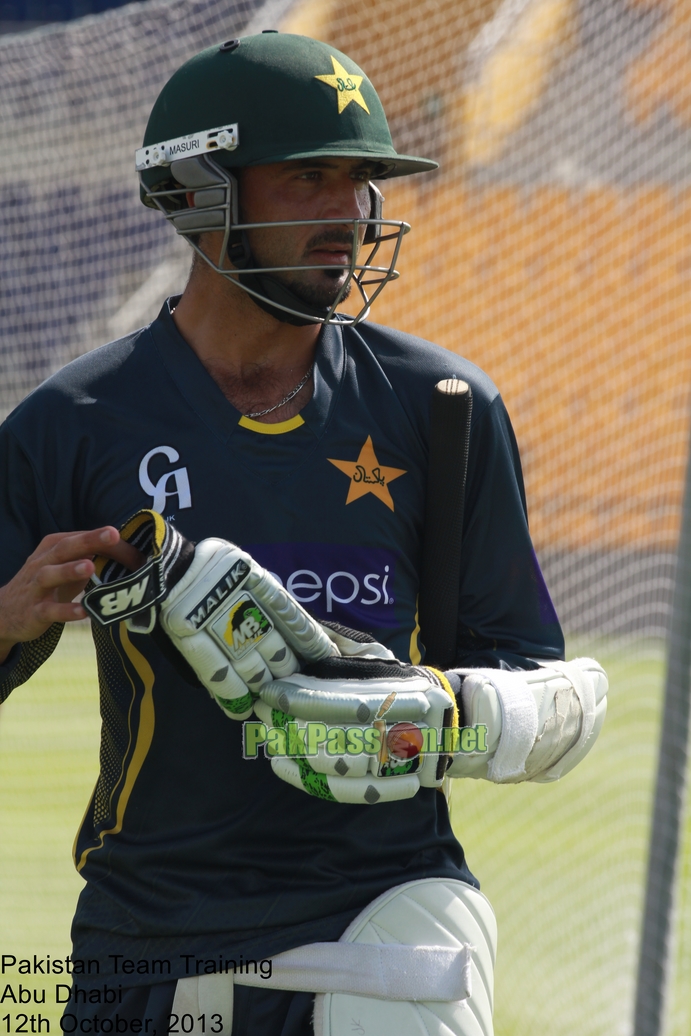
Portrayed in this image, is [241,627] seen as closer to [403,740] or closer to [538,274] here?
[403,740]

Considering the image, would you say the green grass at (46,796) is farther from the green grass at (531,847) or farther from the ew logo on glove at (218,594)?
the ew logo on glove at (218,594)

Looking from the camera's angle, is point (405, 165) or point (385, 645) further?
point (405, 165)

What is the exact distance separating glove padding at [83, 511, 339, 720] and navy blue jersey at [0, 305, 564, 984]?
0.22 m

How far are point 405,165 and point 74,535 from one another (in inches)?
41.1

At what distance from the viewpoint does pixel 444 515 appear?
7.32ft

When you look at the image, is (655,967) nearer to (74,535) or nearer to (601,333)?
(74,535)

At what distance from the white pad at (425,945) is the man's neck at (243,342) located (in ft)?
3.02

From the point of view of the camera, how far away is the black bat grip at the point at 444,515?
221cm

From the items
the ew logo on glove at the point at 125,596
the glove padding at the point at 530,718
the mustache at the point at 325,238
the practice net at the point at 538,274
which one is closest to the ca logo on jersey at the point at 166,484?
the ew logo on glove at the point at 125,596

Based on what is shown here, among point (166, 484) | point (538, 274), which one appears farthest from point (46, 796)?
point (538, 274)

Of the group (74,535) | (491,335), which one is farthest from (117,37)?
(74,535)

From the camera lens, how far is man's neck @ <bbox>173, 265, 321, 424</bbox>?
2309 millimetres

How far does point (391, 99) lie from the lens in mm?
6457

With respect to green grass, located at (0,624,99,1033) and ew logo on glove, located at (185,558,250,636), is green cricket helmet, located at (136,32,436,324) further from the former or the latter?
green grass, located at (0,624,99,1033)
